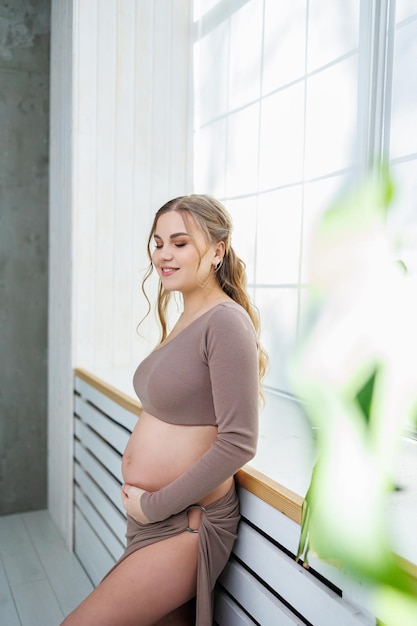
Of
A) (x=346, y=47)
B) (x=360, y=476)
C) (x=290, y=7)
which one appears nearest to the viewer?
(x=360, y=476)

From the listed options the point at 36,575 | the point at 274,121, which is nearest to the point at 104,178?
the point at 274,121

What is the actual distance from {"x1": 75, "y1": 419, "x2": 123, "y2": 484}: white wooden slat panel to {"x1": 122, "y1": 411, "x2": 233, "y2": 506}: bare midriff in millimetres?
763

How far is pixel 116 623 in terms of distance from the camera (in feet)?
4.04

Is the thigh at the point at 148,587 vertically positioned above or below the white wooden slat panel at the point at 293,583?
below

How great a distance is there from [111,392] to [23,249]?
1.19 meters

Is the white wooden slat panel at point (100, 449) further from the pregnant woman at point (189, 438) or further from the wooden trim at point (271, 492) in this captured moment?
the wooden trim at point (271, 492)

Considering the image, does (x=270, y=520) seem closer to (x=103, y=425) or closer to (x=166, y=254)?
(x=166, y=254)

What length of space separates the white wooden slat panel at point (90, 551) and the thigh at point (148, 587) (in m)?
0.97

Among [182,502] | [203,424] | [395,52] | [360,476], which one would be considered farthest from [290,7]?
[360,476]

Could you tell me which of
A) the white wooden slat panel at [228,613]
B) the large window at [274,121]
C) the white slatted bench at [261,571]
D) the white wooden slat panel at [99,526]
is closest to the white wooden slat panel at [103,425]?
the white slatted bench at [261,571]

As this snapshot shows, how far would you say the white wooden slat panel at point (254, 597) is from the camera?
3.68 ft

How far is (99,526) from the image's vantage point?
7.58 ft

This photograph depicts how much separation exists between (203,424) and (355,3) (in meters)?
1.34

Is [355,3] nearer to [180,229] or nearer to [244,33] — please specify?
[244,33]
